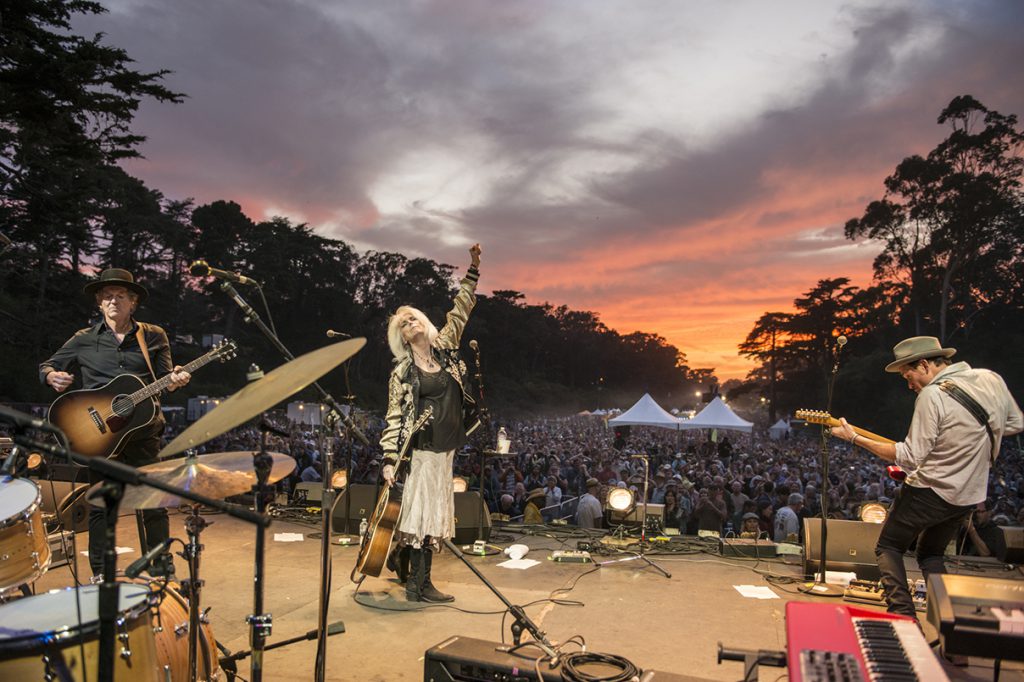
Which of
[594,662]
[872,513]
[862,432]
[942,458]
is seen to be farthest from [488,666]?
[872,513]

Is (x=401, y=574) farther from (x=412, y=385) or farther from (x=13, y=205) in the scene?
(x=13, y=205)

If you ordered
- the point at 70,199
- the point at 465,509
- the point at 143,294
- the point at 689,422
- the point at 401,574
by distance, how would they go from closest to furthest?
the point at 143,294
the point at 401,574
the point at 465,509
the point at 70,199
the point at 689,422

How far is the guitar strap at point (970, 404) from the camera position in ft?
12.9

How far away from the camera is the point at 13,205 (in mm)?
17578

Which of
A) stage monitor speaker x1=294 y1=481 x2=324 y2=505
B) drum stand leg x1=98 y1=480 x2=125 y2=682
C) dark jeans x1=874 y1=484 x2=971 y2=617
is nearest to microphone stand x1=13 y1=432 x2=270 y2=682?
drum stand leg x1=98 y1=480 x2=125 y2=682

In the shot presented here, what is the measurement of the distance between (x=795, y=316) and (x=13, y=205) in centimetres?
4502

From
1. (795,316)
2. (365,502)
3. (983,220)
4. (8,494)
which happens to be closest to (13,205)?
(365,502)

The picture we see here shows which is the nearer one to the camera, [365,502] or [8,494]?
[8,494]

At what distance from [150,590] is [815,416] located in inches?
176

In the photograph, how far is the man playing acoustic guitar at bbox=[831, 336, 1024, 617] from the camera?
3912mm

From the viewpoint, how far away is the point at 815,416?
501 cm

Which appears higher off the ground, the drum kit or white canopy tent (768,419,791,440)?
the drum kit

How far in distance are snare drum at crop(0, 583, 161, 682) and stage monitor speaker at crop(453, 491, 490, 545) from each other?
459 centimetres

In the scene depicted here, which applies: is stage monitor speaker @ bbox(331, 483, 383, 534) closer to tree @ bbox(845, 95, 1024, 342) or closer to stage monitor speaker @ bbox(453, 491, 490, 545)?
stage monitor speaker @ bbox(453, 491, 490, 545)
